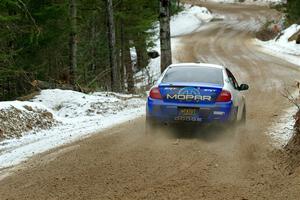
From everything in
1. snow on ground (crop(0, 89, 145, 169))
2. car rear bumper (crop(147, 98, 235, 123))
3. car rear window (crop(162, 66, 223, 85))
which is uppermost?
car rear window (crop(162, 66, 223, 85))

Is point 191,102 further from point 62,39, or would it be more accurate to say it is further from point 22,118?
point 62,39

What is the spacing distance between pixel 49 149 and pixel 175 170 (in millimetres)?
3112

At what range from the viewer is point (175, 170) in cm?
840

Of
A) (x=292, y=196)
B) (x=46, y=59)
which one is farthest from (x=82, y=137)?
(x=46, y=59)

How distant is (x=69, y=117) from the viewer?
49.0ft

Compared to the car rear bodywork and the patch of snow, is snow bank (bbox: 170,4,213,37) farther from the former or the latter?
the car rear bodywork

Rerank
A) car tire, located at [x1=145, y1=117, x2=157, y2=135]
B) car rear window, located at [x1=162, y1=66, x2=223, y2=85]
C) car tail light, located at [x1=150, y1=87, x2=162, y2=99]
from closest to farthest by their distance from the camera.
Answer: car tail light, located at [x1=150, y1=87, x2=162, y2=99] < car tire, located at [x1=145, y1=117, x2=157, y2=135] < car rear window, located at [x1=162, y1=66, x2=223, y2=85]

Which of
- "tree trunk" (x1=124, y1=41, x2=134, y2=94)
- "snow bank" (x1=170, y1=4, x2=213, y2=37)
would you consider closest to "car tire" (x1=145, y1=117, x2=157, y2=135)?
"tree trunk" (x1=124, y1=41, x2=134, y2=94)

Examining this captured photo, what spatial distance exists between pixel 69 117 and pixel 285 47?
26.9 metres

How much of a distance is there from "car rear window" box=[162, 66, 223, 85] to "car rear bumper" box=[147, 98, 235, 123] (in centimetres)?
72

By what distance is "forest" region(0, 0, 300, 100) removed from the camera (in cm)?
1609

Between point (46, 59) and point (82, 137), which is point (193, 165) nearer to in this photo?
point (82, 137)

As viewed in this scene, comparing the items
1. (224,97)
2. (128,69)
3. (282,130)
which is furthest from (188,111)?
(128,69)

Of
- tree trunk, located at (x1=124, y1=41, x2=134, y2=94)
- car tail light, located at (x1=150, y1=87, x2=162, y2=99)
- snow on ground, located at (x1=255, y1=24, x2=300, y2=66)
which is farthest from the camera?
snow on ground, located at (x1=255, y1=24, x2=300, y2=66)
